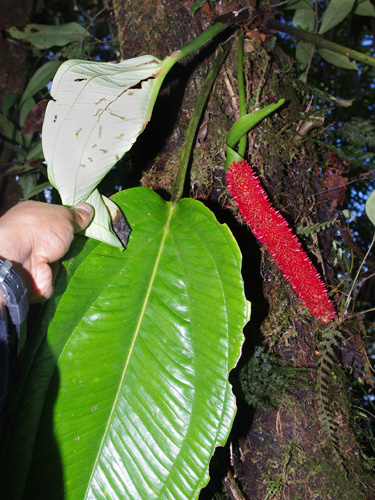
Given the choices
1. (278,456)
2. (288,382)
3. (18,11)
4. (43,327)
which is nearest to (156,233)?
(43,327)

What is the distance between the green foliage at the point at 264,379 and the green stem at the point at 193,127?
406 millimetres

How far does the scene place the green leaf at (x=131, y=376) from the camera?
72cm

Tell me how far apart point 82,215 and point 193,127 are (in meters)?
0.40

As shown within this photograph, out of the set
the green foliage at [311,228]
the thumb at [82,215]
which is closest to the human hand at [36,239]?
the thumb at [82,215]

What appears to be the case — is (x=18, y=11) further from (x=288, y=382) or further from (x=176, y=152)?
(x=288, y=382)

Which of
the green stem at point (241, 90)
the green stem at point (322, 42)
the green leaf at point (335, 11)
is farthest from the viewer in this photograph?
the green leaf at point (335, 11)

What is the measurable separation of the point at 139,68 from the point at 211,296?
18.1 inches

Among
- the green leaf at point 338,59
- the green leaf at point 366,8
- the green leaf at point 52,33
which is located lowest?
the green leaf at point 338,59

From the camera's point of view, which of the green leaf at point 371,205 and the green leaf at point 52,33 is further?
the green leaf at point 52,33

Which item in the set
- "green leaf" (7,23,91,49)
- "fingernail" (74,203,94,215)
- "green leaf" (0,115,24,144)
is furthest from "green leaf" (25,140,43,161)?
"fingernail" (74,203,94,215)

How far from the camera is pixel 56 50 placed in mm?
1729

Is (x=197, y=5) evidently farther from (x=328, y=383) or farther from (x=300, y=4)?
(x=328, y=383)

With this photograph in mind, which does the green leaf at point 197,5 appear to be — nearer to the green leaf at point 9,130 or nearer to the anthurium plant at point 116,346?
the anthurium plant at point 116,346

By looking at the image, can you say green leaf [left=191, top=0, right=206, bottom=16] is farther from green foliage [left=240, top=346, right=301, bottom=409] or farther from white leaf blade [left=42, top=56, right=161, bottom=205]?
green foliage [left=240, top=346, right=301, bottom=409]
